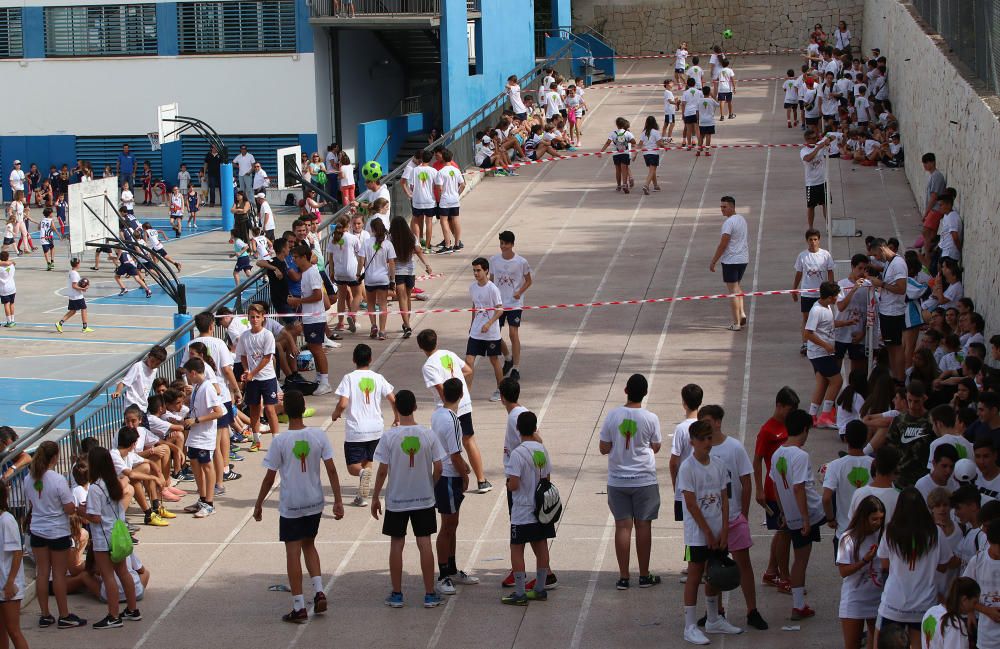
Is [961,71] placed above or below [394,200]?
above

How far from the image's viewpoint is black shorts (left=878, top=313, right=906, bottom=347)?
1514cm

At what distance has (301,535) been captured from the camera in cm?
1052

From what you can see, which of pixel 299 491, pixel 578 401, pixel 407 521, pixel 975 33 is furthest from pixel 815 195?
pixel 299 491

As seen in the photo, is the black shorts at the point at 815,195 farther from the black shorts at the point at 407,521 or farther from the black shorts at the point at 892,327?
the black shorts at the point at 407,521

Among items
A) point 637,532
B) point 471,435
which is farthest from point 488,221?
point 637,532

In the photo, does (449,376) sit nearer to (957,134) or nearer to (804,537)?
(804,537)

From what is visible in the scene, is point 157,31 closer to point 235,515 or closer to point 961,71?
point 961,71

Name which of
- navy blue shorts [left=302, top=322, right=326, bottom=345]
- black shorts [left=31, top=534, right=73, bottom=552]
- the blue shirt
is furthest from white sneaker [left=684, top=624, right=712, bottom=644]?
→ the blue shirt

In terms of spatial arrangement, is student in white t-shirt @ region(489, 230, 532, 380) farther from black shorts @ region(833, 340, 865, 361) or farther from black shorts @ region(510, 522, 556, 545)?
black shorts @ region(510, 522, 556, 545)

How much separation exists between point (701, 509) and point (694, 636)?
91cm

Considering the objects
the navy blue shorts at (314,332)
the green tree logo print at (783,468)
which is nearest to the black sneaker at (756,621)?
the green tree logo print at (783,468)

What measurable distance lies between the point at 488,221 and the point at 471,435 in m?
12.4

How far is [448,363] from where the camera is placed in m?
12.7

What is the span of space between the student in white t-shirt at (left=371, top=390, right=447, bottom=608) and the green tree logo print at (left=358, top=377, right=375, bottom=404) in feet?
6.36
